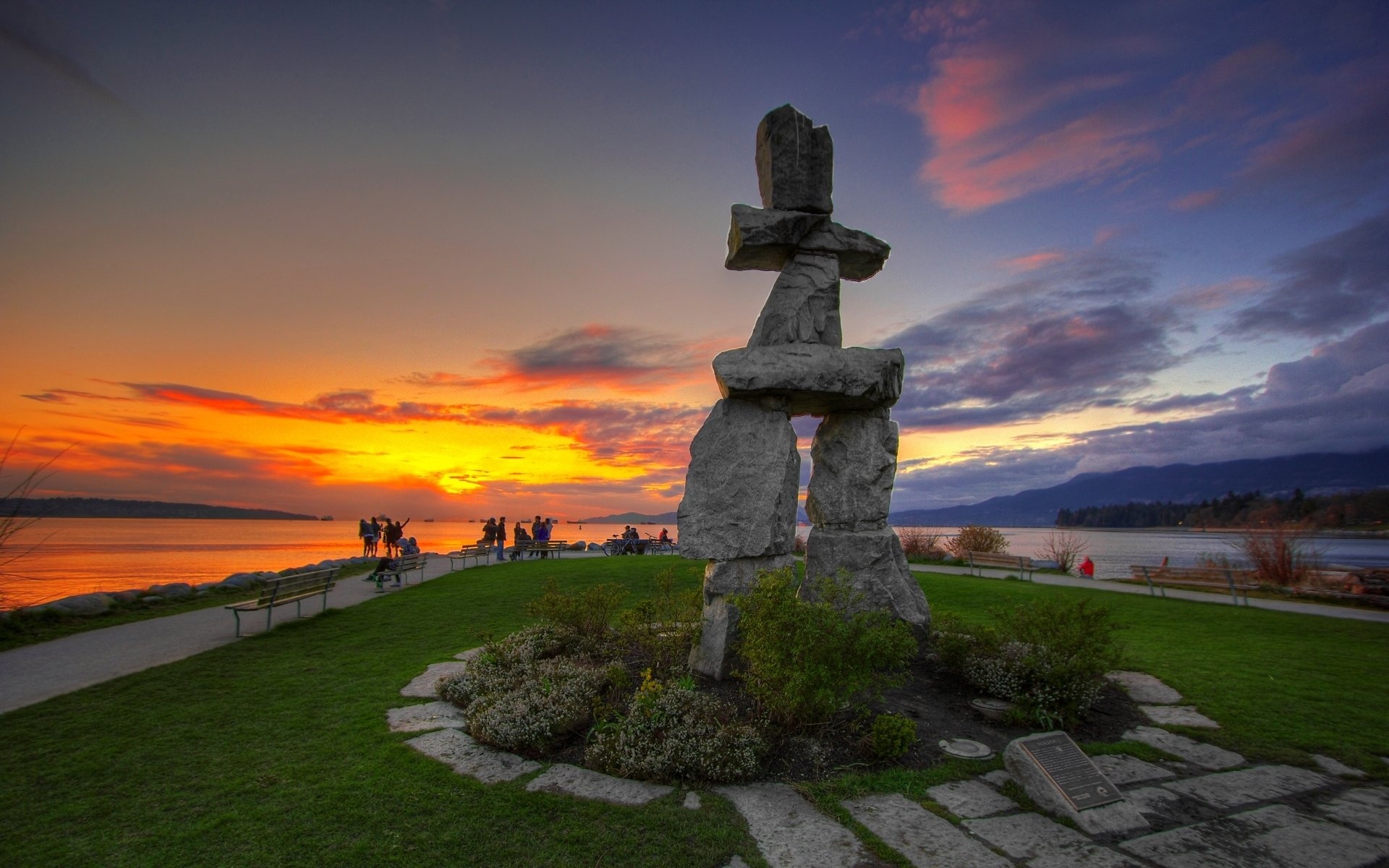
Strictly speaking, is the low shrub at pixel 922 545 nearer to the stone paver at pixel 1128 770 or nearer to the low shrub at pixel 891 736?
the stone paver at pixel 1128 770

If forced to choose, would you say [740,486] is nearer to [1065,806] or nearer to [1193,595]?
[1065,806]

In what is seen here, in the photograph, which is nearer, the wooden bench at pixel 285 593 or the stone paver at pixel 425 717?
the stone paver at pixel 425 717

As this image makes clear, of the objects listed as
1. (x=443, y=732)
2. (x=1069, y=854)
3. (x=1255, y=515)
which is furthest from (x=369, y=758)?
(x=1255, y=515)

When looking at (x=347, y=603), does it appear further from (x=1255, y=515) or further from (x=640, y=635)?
(x=1255, y=515)

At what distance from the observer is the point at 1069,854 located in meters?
3.79

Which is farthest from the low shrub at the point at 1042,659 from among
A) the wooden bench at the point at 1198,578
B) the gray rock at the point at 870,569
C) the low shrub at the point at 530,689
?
the wooden bench at the point at 1198,578

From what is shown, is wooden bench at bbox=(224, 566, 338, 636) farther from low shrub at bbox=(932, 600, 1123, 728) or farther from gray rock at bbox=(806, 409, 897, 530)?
low shrub at bbox=(932, 600, 1123, 728)

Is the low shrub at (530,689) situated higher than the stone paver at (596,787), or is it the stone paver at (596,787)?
the low shrub at (530,689)

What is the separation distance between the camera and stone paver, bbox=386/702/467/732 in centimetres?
598

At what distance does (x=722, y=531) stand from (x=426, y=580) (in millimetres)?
16214

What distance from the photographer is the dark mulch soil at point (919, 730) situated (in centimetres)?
514

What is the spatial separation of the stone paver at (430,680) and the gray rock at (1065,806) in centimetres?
623

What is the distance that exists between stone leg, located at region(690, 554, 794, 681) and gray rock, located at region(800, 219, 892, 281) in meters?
4.29

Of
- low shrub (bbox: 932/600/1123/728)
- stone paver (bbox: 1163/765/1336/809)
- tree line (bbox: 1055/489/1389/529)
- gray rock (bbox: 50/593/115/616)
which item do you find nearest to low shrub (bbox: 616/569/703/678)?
low shrub (bbox: 932/600/1123/728)
